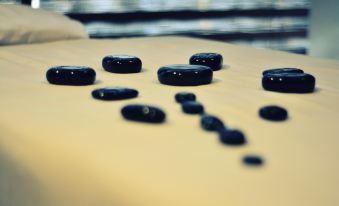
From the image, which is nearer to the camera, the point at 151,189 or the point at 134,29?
the point at 151,189

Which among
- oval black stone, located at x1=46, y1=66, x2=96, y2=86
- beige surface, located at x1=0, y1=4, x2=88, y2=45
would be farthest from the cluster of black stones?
beige surface, located at x1=0, y1=4, x2=88, y2=45

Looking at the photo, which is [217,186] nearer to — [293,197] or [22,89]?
[293,197]

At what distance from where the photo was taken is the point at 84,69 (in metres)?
1.03

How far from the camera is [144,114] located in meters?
0.74

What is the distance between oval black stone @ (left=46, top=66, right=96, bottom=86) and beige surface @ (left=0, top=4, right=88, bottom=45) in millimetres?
796

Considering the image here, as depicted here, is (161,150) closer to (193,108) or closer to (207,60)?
(193,108)

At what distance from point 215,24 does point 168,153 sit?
2611 millimetres

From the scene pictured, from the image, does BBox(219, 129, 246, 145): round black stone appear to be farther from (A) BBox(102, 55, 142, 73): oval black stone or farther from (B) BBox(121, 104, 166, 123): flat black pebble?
(A) BBox(102, 55, 142, 73): oval black stone

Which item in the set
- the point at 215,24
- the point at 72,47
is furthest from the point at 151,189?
the point at 215,24

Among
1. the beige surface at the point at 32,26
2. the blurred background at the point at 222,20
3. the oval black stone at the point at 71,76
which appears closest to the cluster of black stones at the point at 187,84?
the oval black stone at the point at 71,76

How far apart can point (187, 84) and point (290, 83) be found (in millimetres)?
186

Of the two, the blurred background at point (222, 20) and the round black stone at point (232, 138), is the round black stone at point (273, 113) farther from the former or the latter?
the blurred background at point (222, 20)

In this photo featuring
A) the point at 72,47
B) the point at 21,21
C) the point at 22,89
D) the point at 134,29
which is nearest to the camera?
the point at 22,89

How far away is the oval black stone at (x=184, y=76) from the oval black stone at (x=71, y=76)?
13 cm
